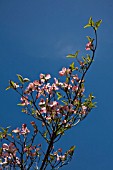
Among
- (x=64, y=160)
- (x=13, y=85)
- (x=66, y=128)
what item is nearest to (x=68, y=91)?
(x=66, y=128)

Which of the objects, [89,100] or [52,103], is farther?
[89,100]

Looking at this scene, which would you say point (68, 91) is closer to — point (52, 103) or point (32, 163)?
point (52, 103)

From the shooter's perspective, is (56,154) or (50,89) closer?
(50,89)

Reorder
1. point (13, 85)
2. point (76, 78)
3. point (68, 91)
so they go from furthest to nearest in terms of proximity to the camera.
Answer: point (76, 78)
point (68, 91)
point (13, 85)

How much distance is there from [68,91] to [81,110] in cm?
Answer: 46

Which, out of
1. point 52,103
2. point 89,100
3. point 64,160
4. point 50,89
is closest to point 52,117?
point 52,103

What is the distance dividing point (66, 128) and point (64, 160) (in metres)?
0.96

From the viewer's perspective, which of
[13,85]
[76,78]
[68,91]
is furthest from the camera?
[76,78]

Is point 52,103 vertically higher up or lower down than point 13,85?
lower down

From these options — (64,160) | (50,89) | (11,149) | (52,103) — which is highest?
(50,89)

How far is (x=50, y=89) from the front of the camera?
4.07 m

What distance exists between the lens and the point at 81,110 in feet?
13.7

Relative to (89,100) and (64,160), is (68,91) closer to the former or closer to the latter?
(89,100)

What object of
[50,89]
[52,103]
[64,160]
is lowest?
[64,160]
